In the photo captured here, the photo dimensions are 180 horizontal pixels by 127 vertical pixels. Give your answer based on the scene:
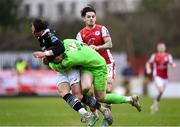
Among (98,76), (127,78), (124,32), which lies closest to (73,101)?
(98,76)

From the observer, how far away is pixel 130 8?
82.1 metres

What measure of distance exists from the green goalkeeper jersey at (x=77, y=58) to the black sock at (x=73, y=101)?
1.77 ft

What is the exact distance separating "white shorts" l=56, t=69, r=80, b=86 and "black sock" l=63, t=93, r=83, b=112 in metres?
0.30

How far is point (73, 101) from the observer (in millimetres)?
15594

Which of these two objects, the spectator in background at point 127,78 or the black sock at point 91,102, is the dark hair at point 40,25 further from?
the spectator in background at point 127,78

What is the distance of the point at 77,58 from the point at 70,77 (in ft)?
1.62

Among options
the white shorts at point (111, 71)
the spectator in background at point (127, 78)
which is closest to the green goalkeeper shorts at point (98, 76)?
the white shorts at point (111, 71)

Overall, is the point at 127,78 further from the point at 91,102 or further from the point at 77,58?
the point at 77,58

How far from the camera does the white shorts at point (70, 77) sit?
623 inches

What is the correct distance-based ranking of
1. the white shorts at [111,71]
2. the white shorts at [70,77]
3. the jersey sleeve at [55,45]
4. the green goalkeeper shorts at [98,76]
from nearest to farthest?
the jersey sleeve at [55,45] < the white shorts at [70,77] < the green goalkeeper shorts at [98,76] < the white shorts at [111,71]

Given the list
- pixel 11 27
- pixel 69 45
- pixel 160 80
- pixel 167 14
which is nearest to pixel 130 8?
pixel 167 14

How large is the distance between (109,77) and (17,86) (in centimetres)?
Answer: 2595

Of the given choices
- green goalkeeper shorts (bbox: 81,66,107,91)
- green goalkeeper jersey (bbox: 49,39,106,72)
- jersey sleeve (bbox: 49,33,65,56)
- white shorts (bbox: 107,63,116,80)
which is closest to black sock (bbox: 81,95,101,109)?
green goalkeeper shorts (bbox: 81,66,107,91)

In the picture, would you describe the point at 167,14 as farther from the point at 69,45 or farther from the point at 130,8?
the point at 69,45
